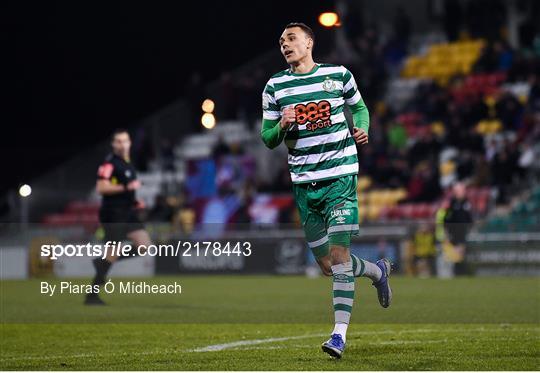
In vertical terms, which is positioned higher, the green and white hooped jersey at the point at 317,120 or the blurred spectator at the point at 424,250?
the green and white hooped jersey at the point at 317,120

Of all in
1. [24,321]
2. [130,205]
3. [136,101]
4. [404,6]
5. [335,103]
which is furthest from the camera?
[404,6]

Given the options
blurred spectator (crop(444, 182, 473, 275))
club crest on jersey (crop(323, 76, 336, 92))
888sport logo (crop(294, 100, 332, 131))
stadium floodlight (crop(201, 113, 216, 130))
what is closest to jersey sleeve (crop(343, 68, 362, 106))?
club crest on jersey (crop(323, 76, 336, 92))

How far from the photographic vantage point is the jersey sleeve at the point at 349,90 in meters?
8.05

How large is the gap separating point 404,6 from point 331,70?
2699 centimetres

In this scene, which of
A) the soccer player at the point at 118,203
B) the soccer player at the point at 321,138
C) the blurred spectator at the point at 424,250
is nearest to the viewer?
the soccer player at the point at 321,138

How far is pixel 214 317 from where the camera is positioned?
475 inches

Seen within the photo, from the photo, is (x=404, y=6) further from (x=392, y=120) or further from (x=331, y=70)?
(x=331, y=70)

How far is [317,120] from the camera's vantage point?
26.0ft

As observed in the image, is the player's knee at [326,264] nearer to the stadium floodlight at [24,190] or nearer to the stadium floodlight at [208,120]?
the stadium floodlight at [24,190]

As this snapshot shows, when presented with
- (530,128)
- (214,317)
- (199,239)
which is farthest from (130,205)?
(530,128)

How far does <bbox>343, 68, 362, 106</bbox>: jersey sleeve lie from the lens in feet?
26.4

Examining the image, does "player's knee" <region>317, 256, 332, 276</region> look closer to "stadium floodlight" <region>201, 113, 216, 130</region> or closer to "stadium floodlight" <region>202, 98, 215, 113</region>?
"stadium floodlight" <region>201, 113, 216, 130</region>

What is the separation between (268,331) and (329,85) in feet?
10.0
